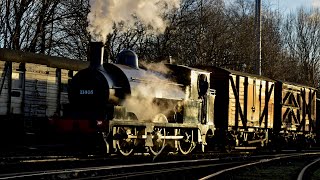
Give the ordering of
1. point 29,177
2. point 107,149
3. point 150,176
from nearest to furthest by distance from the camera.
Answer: point 29,177, point 150,176, point 107,149

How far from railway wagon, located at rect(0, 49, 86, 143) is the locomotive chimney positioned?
4545mm

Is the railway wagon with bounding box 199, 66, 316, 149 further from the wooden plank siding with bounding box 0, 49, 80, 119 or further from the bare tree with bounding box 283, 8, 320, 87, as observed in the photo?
the bare tree with bounding box 283, 8, 320, 87

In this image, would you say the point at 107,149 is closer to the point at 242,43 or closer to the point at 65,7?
the point at 65,7

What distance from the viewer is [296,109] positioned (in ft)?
89.9

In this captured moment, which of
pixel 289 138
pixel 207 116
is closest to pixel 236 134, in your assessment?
pixel 207 116

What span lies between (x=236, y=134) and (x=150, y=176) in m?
11.8

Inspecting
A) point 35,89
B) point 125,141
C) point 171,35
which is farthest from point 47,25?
point 125,141

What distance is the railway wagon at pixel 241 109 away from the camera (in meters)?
21.2

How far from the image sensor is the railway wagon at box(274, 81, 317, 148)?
25.6 m

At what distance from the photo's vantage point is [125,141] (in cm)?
1512

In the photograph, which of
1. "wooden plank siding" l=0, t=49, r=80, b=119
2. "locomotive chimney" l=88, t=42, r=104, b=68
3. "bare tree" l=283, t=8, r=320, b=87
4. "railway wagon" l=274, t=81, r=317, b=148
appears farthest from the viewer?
"bare tree" l=283, t=8, r=320, b=87

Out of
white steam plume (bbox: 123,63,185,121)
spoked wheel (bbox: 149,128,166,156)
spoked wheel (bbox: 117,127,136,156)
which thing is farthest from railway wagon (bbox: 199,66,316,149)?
spoked wheel (bbox: 117,127,136,156)

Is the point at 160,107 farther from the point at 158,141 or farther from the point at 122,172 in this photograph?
the point at 122,172

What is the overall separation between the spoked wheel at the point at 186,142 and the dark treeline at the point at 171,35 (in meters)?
10.5
